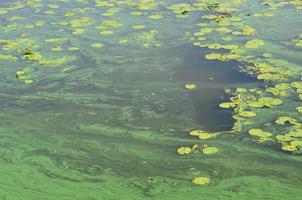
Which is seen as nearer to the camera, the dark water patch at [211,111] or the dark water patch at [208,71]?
the dark water patch at [211,111]

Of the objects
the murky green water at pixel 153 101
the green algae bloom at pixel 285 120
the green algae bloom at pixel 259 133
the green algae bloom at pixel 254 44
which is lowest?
the murky green water at pixel 153 101

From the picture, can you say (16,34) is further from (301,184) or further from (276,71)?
(301,184)

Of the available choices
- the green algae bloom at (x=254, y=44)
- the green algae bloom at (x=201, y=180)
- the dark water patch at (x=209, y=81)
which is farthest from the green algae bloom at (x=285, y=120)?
the green algae bloom at (x=254, y=44)

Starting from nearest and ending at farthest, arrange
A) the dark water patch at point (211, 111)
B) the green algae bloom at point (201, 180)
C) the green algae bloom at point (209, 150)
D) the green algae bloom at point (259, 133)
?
the green algae bloom at point (201, 180), the green algae bloom at point (209, 150), the green algae bloom at point (259, 133), the dark water patch at point (211, 111)

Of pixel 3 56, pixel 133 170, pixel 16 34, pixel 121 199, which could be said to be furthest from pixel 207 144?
pixel 16 34

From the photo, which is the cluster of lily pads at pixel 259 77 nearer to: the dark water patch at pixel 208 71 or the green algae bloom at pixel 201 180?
the dark water patch at pixel 208 71

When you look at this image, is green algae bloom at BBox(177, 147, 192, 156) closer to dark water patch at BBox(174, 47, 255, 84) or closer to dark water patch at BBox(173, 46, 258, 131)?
dark water patch at BBox(173, 46, 258, 131)

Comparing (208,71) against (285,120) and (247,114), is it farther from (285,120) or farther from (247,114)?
(285,120)
